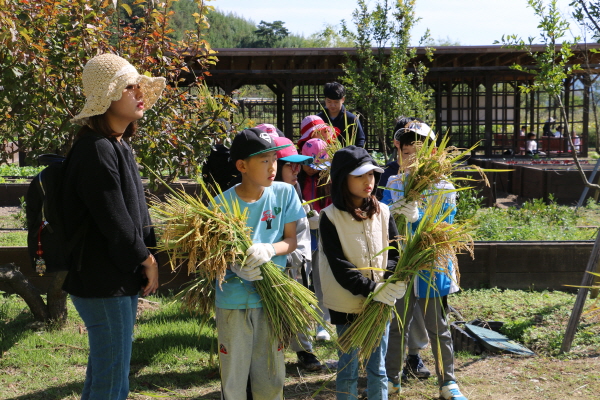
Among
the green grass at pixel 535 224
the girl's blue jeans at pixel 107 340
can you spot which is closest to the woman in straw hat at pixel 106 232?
the girl's blue jeans at pixel 107 340

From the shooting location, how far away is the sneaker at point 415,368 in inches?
156

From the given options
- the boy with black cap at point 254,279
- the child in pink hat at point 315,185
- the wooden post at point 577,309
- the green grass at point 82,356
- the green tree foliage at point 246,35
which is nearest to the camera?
the boy with black cap at point 254,279

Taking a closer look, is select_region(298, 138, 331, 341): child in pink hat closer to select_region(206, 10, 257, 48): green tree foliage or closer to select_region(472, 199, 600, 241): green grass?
select_region(472, 199, 600, 241): green grass

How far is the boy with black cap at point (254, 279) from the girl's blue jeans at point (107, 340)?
502mm

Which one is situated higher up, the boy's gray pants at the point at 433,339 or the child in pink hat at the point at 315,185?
the child in pink hat at the point at 315,185

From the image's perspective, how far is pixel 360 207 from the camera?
310cm

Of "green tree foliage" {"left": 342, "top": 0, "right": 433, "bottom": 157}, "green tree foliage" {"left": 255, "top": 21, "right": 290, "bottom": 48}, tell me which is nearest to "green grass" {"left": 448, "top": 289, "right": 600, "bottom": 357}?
"green tree foliage" {"left": 342, "top": 0, "right": 433, "bottom": 157}

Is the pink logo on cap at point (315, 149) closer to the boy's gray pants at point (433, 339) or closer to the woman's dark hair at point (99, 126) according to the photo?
the boy's gray pants at point (433, 339)

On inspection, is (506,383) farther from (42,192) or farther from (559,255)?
(42,192)

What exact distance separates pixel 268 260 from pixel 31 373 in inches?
84.2

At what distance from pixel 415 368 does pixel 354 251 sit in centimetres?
132

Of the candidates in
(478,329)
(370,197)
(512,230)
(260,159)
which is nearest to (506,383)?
(478,329)

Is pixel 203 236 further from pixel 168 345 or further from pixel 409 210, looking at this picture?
pixel 168 345

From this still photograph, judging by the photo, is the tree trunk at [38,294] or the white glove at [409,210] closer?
the white glove at [409,210]
